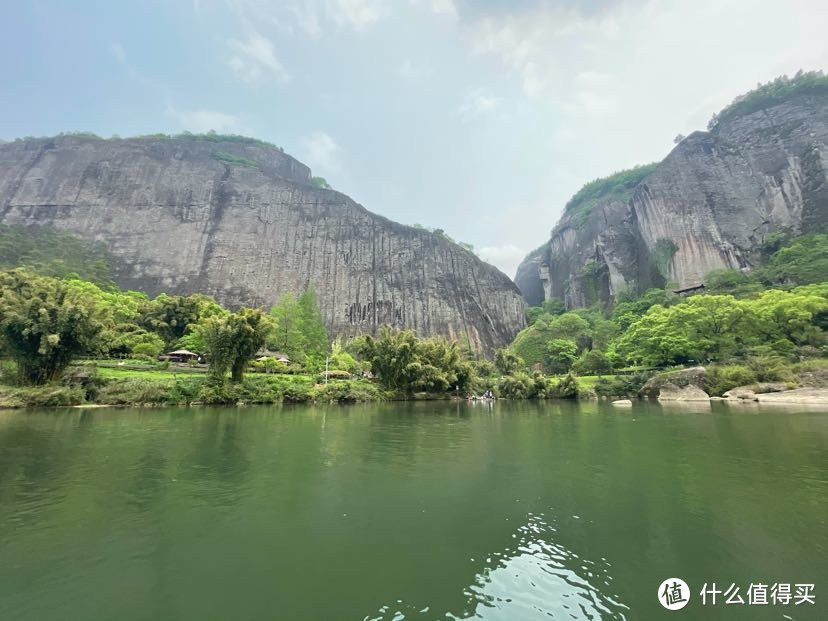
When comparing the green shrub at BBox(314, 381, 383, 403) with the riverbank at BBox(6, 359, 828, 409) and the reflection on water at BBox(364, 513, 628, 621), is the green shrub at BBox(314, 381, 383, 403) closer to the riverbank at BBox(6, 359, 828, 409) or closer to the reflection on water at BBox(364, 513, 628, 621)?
the riverbank at BBox(6, 359, 828, 409)

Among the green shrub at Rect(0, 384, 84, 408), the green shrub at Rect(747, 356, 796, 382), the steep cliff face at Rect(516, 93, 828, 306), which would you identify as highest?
the steep cliff face at Rect(516, 93, 828, 306)

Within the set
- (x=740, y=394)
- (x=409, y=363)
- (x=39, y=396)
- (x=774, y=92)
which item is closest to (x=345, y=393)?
(x=409, y=363)

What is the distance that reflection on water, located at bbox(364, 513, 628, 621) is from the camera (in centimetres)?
403

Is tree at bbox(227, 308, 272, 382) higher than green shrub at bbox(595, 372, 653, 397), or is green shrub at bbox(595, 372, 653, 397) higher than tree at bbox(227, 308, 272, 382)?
tree at bbox(227, 308, 272, 382)

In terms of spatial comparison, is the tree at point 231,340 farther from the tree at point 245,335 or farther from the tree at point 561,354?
the tree at point 561,354

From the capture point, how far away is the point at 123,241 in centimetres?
7438

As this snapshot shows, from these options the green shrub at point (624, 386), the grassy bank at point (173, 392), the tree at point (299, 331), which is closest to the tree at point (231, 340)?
the grassy bank at point (173, 392)

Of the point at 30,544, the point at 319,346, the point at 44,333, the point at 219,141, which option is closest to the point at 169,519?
the point at 30,544

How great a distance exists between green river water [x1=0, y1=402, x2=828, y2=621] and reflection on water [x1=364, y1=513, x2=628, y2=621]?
2cm

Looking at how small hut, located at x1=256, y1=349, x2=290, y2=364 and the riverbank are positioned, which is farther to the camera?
small hut, located at x1=256, y1=349, x2=290, y2=364

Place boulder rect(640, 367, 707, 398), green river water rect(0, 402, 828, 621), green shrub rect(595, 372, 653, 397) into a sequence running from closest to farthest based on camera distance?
green river water rect(0, 402, 828, 621) < boulder rect(640, 367, 707, 398) < green shrub rect(595, 372, 653, 397)

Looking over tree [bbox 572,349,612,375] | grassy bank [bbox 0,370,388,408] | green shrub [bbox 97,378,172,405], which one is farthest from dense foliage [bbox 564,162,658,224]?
green shrub [bbox 97,378,172,405]

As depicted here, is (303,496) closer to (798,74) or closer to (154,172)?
(154,172)

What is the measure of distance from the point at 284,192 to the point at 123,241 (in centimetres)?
3043
